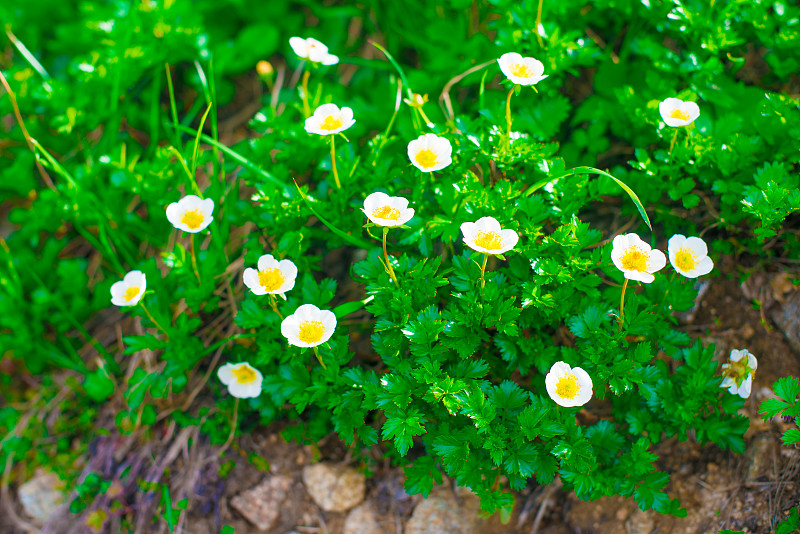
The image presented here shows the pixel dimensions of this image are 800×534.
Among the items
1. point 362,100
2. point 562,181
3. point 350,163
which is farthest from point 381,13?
point 562,181

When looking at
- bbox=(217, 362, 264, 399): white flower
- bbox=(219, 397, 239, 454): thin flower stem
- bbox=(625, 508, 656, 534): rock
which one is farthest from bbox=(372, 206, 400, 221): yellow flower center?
bbox=(625, 508, 656, 534): rock

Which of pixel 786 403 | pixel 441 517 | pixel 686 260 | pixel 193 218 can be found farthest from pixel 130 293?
pixel 786 403

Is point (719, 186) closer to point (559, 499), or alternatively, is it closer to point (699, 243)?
point (699, 243)

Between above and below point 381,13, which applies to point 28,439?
below

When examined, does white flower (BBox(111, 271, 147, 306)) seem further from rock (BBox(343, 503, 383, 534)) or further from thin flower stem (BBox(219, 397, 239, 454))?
rock (BBox(343, 503, 383, 534))

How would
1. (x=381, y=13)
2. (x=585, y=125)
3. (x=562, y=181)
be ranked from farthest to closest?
(x=381, y=13)
(x=585, y=125)
(x=562, y=181)

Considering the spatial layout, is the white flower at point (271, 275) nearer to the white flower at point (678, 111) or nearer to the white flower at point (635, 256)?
the white flower at point (635, 256)

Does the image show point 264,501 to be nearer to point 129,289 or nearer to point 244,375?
point 244,375

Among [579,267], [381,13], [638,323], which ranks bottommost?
[638,323]
